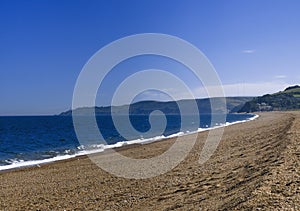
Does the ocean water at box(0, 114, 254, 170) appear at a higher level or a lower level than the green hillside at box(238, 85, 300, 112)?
lower

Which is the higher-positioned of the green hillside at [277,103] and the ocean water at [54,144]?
the green hillside at [277,103]

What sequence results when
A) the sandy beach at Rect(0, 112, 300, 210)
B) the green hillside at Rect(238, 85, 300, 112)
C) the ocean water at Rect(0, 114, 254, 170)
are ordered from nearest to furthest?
the sandy beach at Rect(0, 112, 300, 210)
the ocean water at Rect(0, 114, 254, 170)
the green hillside at Rect(238, 85, 300, 112)

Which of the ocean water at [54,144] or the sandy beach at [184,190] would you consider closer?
the sandy beach at [184,190]

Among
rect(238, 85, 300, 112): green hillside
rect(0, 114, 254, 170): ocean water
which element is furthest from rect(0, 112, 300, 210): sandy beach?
rect(238, 85, 300, 112): green hillside

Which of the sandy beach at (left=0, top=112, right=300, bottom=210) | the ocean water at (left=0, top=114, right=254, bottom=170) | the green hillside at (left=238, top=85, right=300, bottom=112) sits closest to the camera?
the sandy beach at (left=0, top=112, right=300, bottom=210)

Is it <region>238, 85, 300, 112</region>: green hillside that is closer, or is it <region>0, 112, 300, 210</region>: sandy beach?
<region>0, 112, 300, 210</region>: sandy beach

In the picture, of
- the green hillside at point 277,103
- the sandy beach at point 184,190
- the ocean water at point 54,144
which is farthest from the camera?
the green hillside at point 277,103

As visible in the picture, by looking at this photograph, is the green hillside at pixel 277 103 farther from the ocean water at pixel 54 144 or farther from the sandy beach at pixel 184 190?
the sandy beach at pixel 184 190

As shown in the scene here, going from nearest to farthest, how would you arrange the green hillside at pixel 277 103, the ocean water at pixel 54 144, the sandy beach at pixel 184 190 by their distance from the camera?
the sandy beach at pixel 184 190, the ocean water at pixel 54 144, the green hillside at pixel 277 103

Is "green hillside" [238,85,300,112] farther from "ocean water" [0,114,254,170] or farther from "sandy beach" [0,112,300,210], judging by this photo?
"sandy beach" [0,112,300,210]

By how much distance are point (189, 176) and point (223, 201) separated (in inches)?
158

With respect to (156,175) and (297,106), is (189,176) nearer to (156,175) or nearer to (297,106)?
(156,175)

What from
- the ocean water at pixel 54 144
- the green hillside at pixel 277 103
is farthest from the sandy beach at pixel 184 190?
the green hillside at pixel 277 103

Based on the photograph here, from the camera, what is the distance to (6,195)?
12.3m
